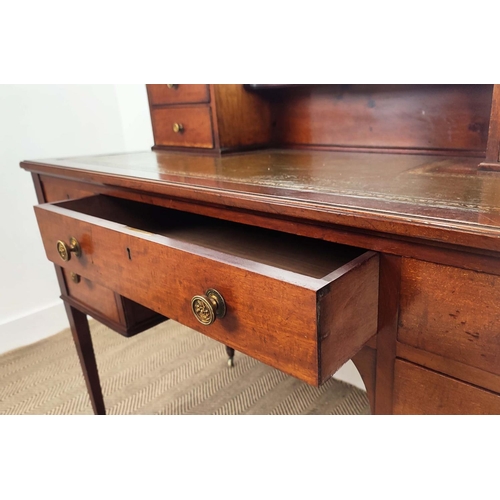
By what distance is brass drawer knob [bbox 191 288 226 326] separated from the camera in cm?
48

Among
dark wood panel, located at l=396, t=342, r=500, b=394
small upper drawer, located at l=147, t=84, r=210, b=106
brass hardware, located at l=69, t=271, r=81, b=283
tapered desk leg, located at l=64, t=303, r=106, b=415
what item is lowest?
tapered desk leg, located at l=64, t=303, r=106, b=415

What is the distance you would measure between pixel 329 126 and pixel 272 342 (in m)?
0.71

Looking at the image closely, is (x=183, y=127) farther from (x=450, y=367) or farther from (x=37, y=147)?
(x=450, y=367)

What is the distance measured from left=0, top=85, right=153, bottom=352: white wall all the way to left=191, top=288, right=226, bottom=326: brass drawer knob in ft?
4.13

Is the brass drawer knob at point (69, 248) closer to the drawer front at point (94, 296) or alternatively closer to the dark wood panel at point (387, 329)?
the drawer front at point (94, 296)

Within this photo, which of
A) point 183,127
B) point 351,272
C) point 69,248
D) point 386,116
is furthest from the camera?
point 183,127

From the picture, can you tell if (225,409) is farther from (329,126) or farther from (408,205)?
(408,205)

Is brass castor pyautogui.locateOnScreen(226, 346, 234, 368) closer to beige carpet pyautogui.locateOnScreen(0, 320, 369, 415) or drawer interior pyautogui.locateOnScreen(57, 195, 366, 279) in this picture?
beige carpet pyautogui.locateOnScreen(0, 320, 369, 415)

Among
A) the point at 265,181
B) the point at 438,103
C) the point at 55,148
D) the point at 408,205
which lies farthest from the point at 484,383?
the point at 55,148

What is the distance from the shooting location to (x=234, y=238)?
0.72m

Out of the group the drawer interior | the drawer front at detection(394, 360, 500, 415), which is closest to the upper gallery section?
the drawer interior

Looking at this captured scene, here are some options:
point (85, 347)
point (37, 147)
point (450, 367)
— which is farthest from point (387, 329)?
point (37, 147)

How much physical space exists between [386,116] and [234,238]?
17.8 inches

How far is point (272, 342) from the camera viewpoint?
17.6 inches
